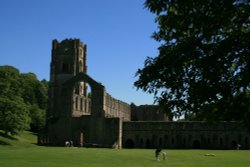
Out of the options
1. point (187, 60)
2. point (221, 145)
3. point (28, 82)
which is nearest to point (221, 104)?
point (187, 60)

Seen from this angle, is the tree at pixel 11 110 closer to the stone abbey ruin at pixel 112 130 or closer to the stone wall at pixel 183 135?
the stone abbey ruin at pixel 112 130

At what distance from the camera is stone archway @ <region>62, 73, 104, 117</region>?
3201 inches

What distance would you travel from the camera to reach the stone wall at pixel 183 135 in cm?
7731

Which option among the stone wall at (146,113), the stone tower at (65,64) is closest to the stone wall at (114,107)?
the stone wall at (146,113)

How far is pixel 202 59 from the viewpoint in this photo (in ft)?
38.2

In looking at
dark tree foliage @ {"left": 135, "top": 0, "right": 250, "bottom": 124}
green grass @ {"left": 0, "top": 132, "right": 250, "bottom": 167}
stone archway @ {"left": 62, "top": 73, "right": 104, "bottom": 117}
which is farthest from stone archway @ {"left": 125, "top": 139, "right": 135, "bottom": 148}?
dark tree foliage @ {"left": 135, "top": 0, "right": 250, "bottom": 124}

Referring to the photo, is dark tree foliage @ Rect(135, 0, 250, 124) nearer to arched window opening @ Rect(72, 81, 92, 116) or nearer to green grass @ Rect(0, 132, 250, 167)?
green grass @ Rect(0, 132, 250, 167)

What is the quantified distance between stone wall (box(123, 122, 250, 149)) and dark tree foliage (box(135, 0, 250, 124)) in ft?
216

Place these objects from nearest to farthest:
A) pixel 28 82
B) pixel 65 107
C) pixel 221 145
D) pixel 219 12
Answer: pixel 219 12, pixel 221 145, pixel 65 107, pixel 28 82

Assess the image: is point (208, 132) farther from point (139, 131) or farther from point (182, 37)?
point (182, 37)

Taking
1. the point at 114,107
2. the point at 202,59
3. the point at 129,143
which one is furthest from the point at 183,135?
the point at 202,59

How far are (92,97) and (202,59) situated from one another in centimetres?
7090

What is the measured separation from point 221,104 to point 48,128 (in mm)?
70871

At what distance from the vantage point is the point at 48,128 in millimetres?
81000
